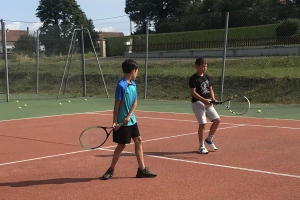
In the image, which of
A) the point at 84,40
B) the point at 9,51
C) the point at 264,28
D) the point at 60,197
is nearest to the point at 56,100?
the point at 84,40

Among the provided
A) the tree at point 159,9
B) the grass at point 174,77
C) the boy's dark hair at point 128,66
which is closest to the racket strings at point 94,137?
the boy's dark hair at point 128,66

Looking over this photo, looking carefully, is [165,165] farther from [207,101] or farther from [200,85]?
[200,85]

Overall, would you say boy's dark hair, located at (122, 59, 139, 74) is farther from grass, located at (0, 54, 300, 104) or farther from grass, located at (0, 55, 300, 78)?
grass, located at (0, 55, 300, 78)

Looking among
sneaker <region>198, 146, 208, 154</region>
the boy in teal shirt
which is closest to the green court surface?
sneaker <region>198, 146, 208, 154</region>

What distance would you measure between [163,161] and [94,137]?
115 centimetres

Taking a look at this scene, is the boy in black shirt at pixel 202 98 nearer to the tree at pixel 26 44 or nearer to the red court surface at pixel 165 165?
the red court surface at pixel 165 165

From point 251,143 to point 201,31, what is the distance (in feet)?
44.7

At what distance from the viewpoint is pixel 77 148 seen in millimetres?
8258

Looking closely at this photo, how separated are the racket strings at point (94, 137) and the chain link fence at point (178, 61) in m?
10.1

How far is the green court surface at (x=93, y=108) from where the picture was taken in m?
12.8

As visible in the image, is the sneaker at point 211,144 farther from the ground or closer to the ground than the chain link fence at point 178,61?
closer to the ground

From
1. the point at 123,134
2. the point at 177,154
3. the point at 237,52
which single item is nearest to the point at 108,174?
the point at 123,134

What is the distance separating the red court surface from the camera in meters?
5.46

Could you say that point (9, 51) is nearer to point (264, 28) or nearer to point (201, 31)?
point (201, 31)
